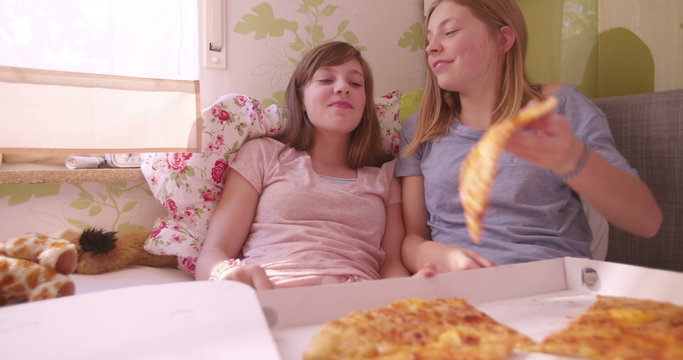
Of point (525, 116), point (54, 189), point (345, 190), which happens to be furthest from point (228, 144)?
point (525, 116)

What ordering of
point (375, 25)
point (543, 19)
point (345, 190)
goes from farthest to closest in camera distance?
point (375, 25), point (543, 19), point (345, 190)

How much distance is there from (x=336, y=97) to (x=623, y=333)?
77 cm

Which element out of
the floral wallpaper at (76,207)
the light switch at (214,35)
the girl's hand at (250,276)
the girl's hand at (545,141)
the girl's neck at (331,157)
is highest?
the light switch at (214,35)

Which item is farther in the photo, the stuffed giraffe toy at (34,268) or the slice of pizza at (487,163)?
the stuffed giraffe toy at (34,268)

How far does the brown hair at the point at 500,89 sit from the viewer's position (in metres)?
0.86

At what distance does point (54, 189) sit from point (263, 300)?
94 centimetres

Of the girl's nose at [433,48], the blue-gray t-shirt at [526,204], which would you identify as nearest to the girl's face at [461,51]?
the girl's nose at [433,48]

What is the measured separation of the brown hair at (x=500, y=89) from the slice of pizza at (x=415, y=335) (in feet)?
1.38

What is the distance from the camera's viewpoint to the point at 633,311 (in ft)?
1.60

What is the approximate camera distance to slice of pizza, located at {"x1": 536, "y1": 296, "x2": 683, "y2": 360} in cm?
40

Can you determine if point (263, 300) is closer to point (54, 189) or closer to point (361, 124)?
point (361, 124)

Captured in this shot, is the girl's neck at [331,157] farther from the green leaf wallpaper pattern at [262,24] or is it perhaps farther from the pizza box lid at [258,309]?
the pizza box lid at [258,309]

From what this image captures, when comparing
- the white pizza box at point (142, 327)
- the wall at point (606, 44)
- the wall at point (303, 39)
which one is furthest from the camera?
the wall at point (303, 39)

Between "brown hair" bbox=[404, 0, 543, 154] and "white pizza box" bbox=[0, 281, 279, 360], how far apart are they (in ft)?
1.90
